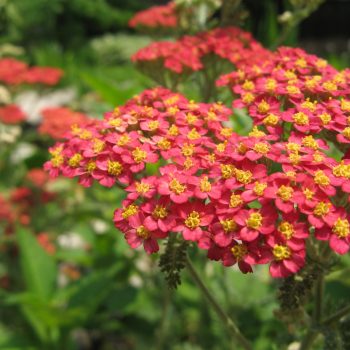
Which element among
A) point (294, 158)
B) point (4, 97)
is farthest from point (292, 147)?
point (4, 97)

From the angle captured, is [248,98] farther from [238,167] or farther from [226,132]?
[238,167]

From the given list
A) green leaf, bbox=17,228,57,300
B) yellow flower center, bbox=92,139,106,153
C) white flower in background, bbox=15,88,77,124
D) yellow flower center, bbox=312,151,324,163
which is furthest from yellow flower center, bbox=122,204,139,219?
white flower in background, bbox=15,88,77,124

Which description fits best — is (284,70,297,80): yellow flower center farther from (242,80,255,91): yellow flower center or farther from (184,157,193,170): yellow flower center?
(184,157,193,170): yellow flower center

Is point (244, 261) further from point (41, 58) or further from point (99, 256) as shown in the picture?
point (41, 58)

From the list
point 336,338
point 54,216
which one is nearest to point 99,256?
point 54,216

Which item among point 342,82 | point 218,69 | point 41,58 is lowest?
point 41,58

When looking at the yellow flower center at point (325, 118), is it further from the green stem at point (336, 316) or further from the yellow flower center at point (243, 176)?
the green stem at point (336, 316)
